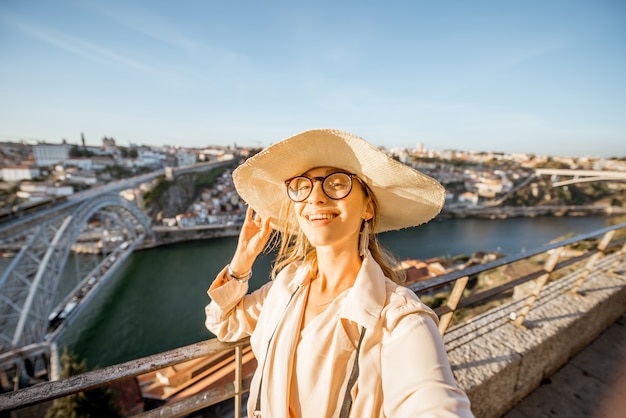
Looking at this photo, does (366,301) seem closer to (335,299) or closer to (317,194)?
(335,299)

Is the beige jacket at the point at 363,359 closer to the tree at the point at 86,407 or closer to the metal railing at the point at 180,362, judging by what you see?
the metal railing at the point at 180,362

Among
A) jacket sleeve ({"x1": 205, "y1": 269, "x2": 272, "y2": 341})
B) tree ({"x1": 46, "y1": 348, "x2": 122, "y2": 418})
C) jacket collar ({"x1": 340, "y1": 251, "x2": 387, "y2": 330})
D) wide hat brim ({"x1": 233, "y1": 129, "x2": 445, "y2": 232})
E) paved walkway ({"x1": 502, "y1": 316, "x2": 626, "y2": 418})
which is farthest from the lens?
tree ({"x1": 46, "y1": 348, "x2": 122, "y2": 418})

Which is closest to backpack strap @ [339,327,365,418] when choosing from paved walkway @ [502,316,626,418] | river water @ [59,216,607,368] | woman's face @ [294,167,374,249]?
woman's face @ [294,167,374,249]

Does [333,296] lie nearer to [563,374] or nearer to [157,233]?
[563,374]

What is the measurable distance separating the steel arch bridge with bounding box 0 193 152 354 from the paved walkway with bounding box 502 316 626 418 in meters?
15.0

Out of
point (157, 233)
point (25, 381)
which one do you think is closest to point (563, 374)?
point (25, 381)

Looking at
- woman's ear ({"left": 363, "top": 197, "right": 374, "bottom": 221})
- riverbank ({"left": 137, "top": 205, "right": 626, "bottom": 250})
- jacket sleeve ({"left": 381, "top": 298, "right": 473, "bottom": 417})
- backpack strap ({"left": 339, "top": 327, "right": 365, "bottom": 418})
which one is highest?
woman's ear ({"left": 363, "top": 197, "right": 374, "bottom": 221})

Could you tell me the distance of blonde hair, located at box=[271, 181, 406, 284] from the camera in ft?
2.86

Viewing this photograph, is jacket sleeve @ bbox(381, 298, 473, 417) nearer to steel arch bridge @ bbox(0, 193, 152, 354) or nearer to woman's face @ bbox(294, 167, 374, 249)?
woman's face @ bbox(294, 167, 374, 249)

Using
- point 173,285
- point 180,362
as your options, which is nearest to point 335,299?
point 180,362

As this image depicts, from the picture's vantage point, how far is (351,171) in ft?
2.70

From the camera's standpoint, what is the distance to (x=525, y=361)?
1465 millimetres

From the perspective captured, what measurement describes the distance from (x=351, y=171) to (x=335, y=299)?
36 cm

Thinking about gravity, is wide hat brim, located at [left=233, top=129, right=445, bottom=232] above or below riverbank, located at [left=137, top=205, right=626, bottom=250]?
above
